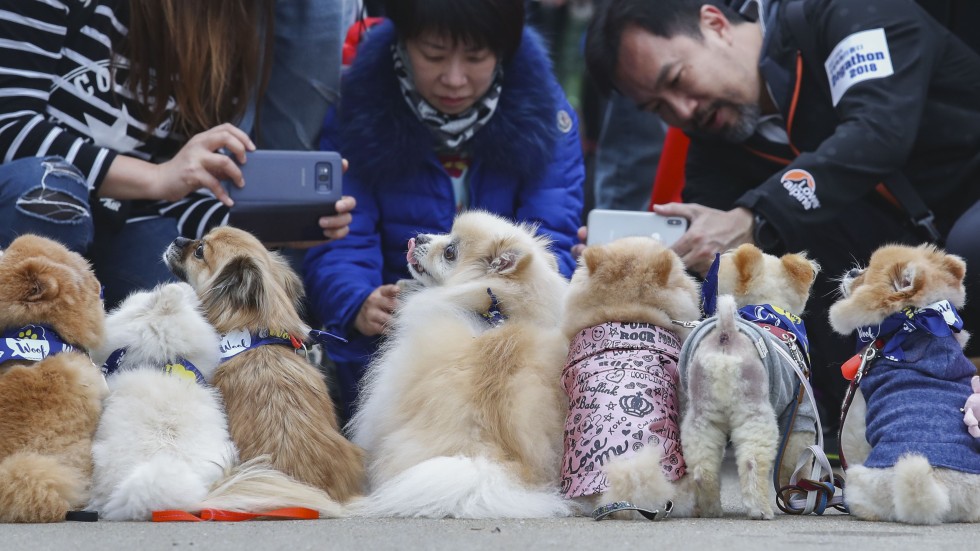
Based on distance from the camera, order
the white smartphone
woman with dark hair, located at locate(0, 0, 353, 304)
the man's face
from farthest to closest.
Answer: the man's face
the white smartphone
woman with dark hair, located at locate(0, 0, 353, 304)

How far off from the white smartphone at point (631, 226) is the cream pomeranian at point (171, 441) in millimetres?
1488

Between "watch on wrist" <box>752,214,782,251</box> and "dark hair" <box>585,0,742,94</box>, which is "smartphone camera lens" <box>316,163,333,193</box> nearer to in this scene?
"dark hair" <box>585,0,742,94</box>

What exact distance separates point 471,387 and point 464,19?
1.59 metres

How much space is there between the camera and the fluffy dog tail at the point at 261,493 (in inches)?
101

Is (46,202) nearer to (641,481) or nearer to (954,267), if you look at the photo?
(641,481)

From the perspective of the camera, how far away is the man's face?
4.23 meters

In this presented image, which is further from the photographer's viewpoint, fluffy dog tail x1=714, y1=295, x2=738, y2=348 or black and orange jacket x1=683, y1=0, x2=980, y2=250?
black and orange jacket x1=683, y1=0, x2=980, y2=250

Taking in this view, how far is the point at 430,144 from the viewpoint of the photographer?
409cm

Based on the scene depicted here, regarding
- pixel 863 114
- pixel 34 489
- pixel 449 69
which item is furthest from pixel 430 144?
pixel 34 489

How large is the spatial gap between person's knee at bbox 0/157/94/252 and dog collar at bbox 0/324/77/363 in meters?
0.62

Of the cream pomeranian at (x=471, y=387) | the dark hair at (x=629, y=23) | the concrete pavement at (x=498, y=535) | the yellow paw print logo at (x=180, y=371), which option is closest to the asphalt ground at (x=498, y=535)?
the concrete pavement at (x=498, y=535)

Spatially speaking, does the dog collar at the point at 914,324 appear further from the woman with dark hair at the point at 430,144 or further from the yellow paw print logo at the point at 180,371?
the yellow paw print logo at the point at 180,371

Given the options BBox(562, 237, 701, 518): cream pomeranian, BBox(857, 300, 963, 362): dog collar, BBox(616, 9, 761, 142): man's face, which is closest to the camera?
BBox(562, 237, 701, 518): cream pomeranian

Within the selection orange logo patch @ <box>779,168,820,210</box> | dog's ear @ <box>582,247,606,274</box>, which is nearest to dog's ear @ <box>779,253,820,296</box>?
dog's ear @ <box>582,247,606,274</box>
